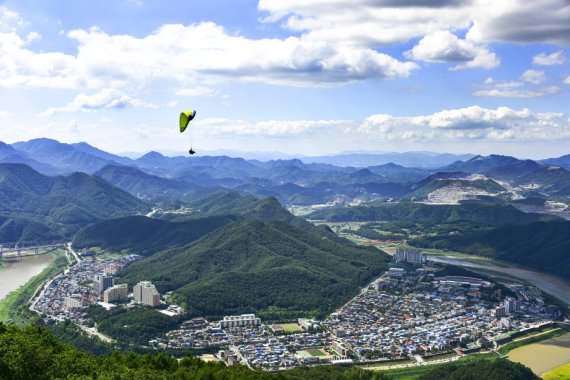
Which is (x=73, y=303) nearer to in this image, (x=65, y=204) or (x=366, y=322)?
(x=366, y=322)

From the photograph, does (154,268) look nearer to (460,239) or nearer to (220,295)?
(220,295)

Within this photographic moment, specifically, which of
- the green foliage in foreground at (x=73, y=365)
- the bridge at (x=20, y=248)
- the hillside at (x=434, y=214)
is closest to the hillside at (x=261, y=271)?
the green foliage in foreground at (x=73, y=365)

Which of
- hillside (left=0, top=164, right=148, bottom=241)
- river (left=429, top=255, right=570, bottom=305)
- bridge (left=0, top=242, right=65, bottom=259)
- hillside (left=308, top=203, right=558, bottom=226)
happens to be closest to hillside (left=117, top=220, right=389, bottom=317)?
river (left=429, top=255, right=570, bottom=305)

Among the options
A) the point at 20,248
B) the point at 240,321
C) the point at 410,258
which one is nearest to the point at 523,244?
the point at 410,258

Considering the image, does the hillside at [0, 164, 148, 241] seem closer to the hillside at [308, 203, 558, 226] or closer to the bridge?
the bridge

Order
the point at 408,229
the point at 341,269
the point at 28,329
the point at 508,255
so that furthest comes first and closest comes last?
the point at 408,229 → the point at 508,255 → the point at 341,269 → the point at 28,329

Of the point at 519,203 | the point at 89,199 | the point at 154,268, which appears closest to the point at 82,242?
the point at 154,268

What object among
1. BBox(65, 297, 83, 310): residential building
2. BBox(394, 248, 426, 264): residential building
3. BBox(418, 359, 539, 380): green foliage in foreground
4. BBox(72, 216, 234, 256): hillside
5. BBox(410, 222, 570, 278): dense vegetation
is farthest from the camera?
BBox(72, 216, 234, 256): hillside
